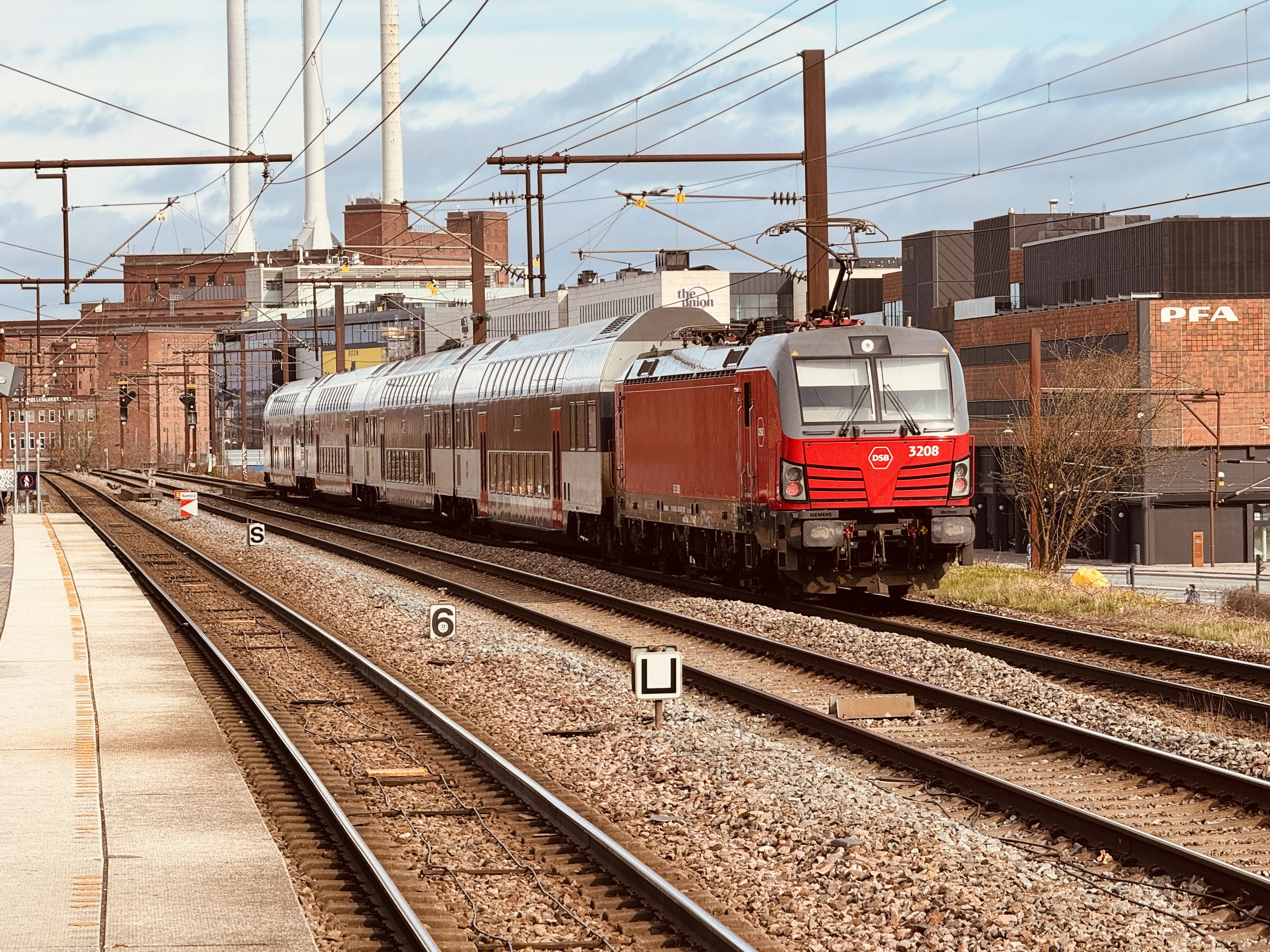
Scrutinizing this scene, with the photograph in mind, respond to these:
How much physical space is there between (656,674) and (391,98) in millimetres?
142211

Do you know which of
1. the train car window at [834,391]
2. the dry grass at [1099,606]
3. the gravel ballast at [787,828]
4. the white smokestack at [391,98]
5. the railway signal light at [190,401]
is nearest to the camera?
the gravel ballast at [787,828]

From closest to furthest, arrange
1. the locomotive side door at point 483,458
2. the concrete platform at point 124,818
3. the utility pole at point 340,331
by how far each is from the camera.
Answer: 1. the concrete platform at point 124,818
2. the locomotive side door at point 483,458
3. the utility pole at point 340,331

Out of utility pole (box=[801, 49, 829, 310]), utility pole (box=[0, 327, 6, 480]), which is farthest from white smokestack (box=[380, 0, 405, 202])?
utility pole (box=[801, 49, 829, 310])

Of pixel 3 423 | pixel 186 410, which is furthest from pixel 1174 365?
pixel 3 423

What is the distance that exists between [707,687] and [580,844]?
6234mm

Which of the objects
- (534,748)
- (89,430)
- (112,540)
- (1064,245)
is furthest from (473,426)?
(89,430)

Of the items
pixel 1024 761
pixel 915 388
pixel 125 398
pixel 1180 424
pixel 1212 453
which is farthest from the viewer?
pixel 125 398

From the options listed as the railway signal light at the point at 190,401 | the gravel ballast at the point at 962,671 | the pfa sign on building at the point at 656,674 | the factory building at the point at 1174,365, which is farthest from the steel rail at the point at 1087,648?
the railway signal light at the point at 190,401

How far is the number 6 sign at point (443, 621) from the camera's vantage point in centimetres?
2003

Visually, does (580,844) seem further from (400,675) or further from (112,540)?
Answer: (112,540)

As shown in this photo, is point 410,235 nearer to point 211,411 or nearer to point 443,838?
point 211,411

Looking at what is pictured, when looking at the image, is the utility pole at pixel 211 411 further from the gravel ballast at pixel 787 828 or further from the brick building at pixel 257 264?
the gravel ballast at pixel 787 828

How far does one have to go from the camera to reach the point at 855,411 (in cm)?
2147

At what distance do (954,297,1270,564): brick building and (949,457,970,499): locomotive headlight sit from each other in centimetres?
5586
